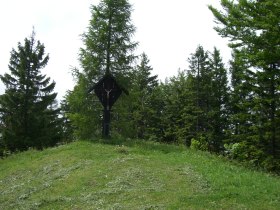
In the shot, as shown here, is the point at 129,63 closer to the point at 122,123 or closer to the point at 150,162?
the point at 122,123

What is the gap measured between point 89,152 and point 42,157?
3.09 meters

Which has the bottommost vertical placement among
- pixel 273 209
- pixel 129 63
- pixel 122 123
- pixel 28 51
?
pixel 273 209

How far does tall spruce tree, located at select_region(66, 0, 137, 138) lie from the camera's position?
23781 mm

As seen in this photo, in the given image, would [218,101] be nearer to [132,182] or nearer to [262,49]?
[262,49]

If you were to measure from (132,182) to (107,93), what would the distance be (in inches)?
382

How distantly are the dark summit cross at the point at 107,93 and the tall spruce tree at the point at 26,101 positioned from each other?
463 inches

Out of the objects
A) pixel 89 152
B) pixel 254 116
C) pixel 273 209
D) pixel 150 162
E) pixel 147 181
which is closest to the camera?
pixel 273 209

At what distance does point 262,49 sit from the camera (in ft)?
66.7

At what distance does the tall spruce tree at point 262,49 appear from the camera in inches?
739

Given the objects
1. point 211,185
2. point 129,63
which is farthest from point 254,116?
point 211,185

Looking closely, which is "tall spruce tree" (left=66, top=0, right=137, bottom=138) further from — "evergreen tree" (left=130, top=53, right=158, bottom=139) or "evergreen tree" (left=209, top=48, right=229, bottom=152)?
"evergreen tree" (left=130, top=53, right=158, bottom=139)

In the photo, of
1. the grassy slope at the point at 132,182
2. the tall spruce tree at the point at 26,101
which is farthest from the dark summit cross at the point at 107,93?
the tall spruce tree at the point at 26,101

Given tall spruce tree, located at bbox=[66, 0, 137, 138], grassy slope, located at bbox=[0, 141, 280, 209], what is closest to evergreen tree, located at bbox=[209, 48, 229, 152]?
tall spruce tree, located at bbox=[66, 0, 137, 138]

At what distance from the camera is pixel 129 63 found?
24.9 meters
